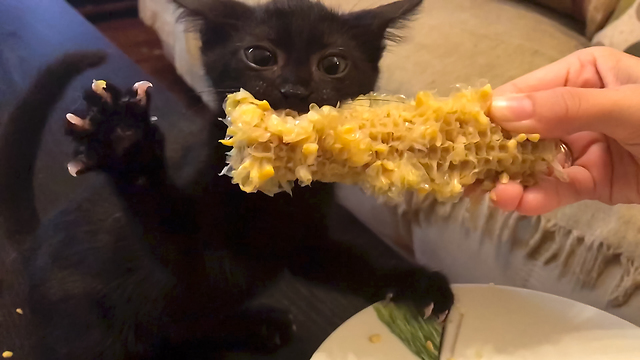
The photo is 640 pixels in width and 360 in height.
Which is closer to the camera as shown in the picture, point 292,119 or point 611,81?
point 292,119

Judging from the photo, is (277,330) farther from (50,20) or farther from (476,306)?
(50,20)

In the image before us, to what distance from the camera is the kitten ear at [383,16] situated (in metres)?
0.67

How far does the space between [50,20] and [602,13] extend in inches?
45.7

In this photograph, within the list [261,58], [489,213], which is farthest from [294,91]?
[489,213]

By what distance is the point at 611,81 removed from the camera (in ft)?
2.02

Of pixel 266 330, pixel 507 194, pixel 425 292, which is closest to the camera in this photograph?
pixel 507 194

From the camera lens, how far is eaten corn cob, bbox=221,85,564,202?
378 mm

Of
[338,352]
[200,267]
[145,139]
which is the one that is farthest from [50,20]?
[338,352]

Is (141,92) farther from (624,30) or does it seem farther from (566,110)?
(624,30)

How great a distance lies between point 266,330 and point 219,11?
54cm

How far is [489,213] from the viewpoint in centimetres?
72

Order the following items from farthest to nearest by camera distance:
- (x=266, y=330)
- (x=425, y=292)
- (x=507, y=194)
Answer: (x=266, y=330) → (x=425, y=292) → (x=507, y=194)

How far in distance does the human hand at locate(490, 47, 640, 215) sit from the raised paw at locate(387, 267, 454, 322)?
156mm

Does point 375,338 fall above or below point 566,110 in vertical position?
below
